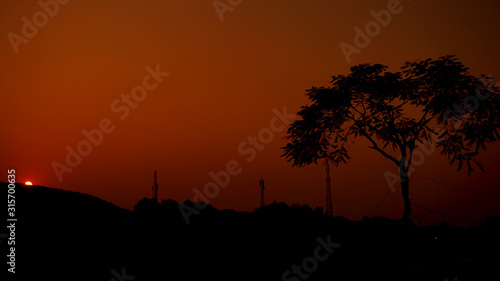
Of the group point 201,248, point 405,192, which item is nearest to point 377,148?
point 405,192

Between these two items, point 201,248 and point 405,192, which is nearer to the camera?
point 201,248

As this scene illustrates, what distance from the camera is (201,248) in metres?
15.8

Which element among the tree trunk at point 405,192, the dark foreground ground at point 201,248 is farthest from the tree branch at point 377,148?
the dark foreground ground at point 201,248

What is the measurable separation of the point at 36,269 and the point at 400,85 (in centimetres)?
2262

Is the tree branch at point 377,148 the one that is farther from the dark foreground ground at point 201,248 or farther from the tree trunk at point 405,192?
the dark foreground ground at point 201,248

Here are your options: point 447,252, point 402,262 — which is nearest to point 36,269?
point 402,262

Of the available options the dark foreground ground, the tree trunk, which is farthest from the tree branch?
the dark foreground ground

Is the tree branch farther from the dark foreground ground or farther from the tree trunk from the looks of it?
the dark foreground ground

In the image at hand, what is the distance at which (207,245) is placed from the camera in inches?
635

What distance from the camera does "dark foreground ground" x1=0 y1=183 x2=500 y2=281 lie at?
13.3 m

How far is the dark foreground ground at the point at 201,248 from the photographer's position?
13344 millimetres

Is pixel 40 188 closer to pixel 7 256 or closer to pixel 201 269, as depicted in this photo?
pixel 7 256

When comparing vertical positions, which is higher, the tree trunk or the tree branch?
the tree branch

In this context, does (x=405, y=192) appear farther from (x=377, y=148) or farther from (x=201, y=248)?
(x=201, y=248)
